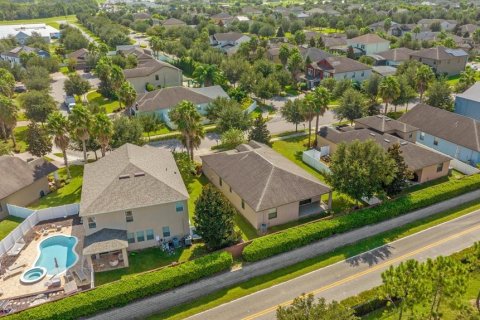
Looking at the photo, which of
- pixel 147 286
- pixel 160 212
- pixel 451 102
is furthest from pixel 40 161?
pixel 451 102

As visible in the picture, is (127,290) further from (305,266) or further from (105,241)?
(305,266)

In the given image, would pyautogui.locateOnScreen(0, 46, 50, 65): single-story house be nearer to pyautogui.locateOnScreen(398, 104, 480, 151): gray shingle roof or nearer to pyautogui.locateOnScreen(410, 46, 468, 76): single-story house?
pyautogui.locateOnScreen(398, 104, 480, 151): gray shingle roof

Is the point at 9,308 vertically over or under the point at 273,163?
under

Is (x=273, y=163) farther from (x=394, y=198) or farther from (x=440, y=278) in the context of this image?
(x=440, y=278)

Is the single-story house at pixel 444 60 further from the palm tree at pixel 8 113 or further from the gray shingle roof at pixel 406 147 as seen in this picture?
the palm tree at pixel 8 113

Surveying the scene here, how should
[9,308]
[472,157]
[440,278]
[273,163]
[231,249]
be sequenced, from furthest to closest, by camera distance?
[472,157], [273,163], [231,249], [9,308], [440,278]
